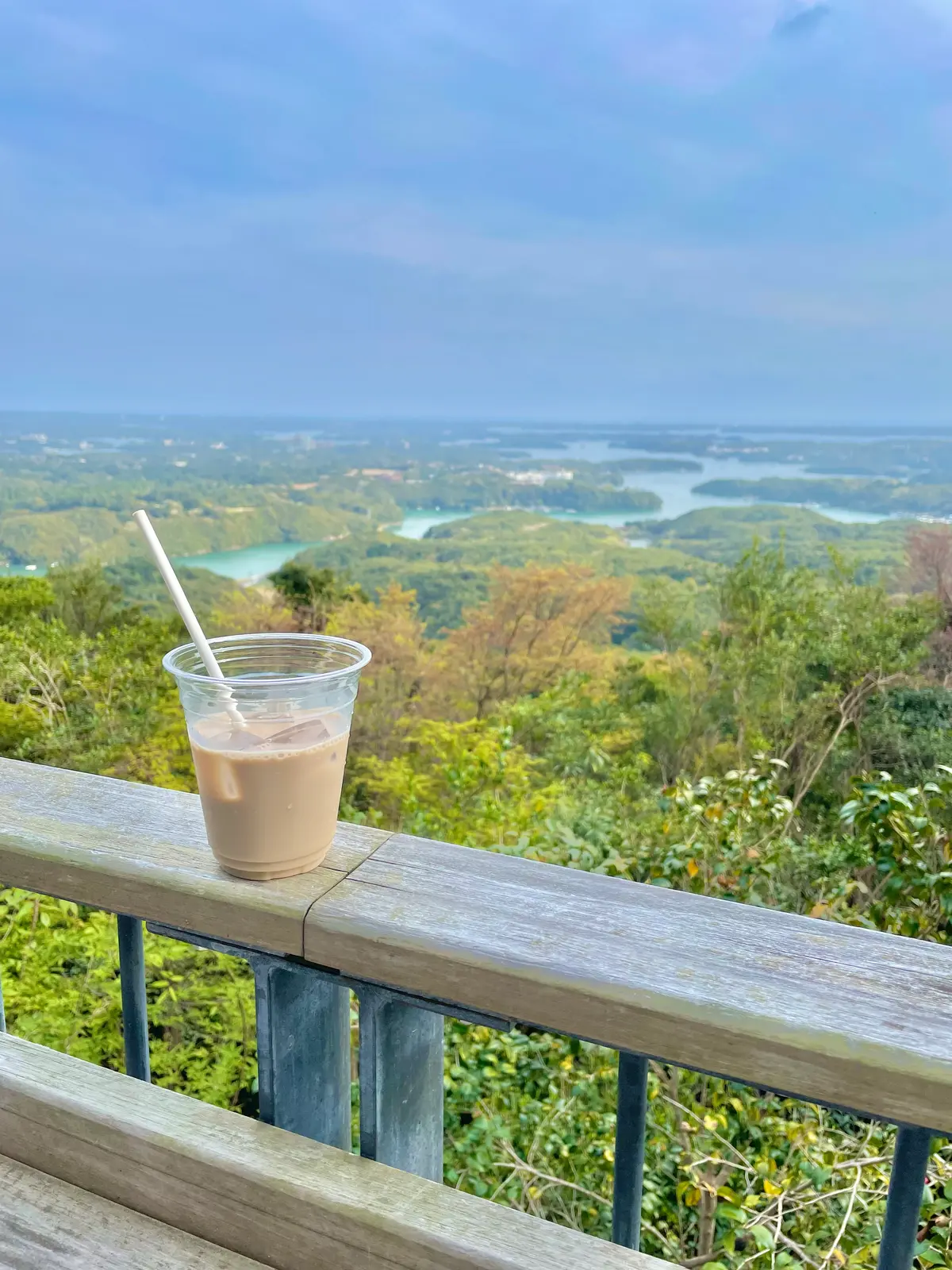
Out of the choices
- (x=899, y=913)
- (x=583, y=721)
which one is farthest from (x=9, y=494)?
(x=899, y=913)

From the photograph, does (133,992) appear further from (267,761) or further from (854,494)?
(854,494)

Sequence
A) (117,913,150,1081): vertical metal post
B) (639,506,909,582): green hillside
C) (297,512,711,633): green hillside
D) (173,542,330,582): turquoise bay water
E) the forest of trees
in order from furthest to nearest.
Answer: (297,512,711,633): green hillside < (173,542,330,582): turquoise bay water < (639,506,909,582): green hillside < the forest of trees < (117,913,150,1081): vertical metal post

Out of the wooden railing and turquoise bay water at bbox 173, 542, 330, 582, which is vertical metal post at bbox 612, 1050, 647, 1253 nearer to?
the wooden railing

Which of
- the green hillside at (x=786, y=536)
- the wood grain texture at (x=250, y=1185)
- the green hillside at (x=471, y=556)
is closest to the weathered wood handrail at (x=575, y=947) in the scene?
the wood grain texture at (x=250, y=1185)

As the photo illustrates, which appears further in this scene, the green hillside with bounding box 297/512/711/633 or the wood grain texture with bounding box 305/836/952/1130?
the green hillside with bounding box 297/512/711/633

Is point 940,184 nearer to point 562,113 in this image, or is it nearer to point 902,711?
→ point 562,113

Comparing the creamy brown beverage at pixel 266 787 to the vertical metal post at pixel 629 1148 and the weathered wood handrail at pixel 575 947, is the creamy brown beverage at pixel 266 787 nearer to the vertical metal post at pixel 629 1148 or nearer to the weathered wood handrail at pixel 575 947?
the weathered wood handrail at pixel 575 947

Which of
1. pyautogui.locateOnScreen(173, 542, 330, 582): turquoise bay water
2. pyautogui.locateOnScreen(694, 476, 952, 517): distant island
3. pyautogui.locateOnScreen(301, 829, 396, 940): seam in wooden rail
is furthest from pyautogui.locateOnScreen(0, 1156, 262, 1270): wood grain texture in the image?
pyautogui.locateOnScreen(694, 476, 952, 517): distant island
